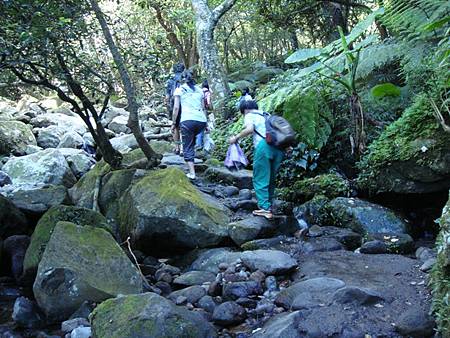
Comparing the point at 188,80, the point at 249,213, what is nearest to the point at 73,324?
the point at 249,213

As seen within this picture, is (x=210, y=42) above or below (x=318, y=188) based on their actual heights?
above

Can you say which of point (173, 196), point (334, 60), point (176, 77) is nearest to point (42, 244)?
point (173, 196)

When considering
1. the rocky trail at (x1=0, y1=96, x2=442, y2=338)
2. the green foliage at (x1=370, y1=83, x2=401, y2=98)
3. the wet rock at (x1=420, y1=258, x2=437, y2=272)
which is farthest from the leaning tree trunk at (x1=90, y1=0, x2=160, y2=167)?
the wet rock at (x1=420, y1=258, x2=437, y2=272)

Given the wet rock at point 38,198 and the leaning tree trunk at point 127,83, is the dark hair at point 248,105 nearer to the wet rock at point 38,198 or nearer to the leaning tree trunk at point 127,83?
the leaning tree trunk at point 127,83

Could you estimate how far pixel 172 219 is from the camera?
5949 mm

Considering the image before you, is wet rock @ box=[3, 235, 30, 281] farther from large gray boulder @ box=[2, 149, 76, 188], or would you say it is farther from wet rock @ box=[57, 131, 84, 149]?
wet rock @ box=[57, 131, 84, 149]

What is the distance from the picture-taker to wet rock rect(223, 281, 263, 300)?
4.52 metres

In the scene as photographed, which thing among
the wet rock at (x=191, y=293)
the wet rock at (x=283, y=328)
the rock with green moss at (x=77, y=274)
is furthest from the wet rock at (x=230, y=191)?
the wet rock at (x=283, y=328)

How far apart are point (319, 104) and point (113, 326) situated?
4963 millimetres

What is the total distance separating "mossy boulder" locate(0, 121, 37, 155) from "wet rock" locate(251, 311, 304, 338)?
427 inches

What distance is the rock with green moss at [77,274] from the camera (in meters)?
4.74

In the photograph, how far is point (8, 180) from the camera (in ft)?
32.5

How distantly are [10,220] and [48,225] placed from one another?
4.89 feet

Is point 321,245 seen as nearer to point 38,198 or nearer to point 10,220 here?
point 10,220
